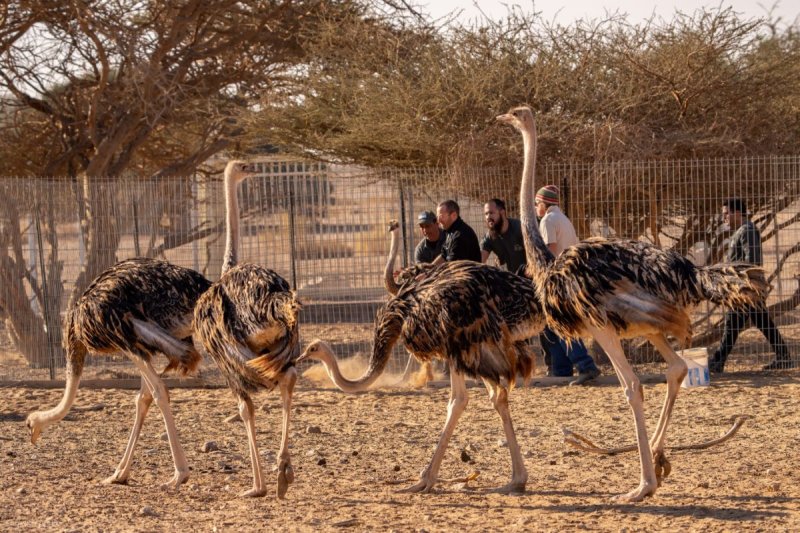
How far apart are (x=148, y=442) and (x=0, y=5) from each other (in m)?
6.15

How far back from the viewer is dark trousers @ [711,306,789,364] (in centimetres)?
1175

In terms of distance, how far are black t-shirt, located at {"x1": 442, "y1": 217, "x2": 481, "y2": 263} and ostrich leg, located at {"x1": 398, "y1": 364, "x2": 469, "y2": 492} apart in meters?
3.21

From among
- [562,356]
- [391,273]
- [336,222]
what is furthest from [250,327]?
[336,222]

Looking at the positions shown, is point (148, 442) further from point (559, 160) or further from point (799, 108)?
point (799, 108)

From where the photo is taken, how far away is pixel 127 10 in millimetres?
13203

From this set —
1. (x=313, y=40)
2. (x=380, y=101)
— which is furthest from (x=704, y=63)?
(x=313, y=40)

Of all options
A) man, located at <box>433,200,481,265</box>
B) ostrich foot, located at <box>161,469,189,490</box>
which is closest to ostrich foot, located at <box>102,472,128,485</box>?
ostrich foot, located at <box>161,469,189,490</box>

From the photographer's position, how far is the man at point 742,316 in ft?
37.6

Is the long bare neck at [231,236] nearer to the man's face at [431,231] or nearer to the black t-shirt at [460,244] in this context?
the black t-shirt at [460,244]

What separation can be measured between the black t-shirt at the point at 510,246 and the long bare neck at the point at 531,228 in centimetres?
340

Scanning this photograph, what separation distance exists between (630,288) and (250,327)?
2.10 m

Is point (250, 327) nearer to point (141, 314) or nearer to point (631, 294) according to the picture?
point (141, 314)

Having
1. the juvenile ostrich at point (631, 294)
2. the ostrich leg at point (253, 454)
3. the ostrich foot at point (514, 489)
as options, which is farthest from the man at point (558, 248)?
the ostrich leg at point (253, 454)

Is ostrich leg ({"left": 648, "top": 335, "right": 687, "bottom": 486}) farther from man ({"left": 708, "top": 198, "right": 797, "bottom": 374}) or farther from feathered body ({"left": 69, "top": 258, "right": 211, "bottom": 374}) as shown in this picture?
man ({"left": 708, "top": 198, "right": 797, "bottom": 374})
